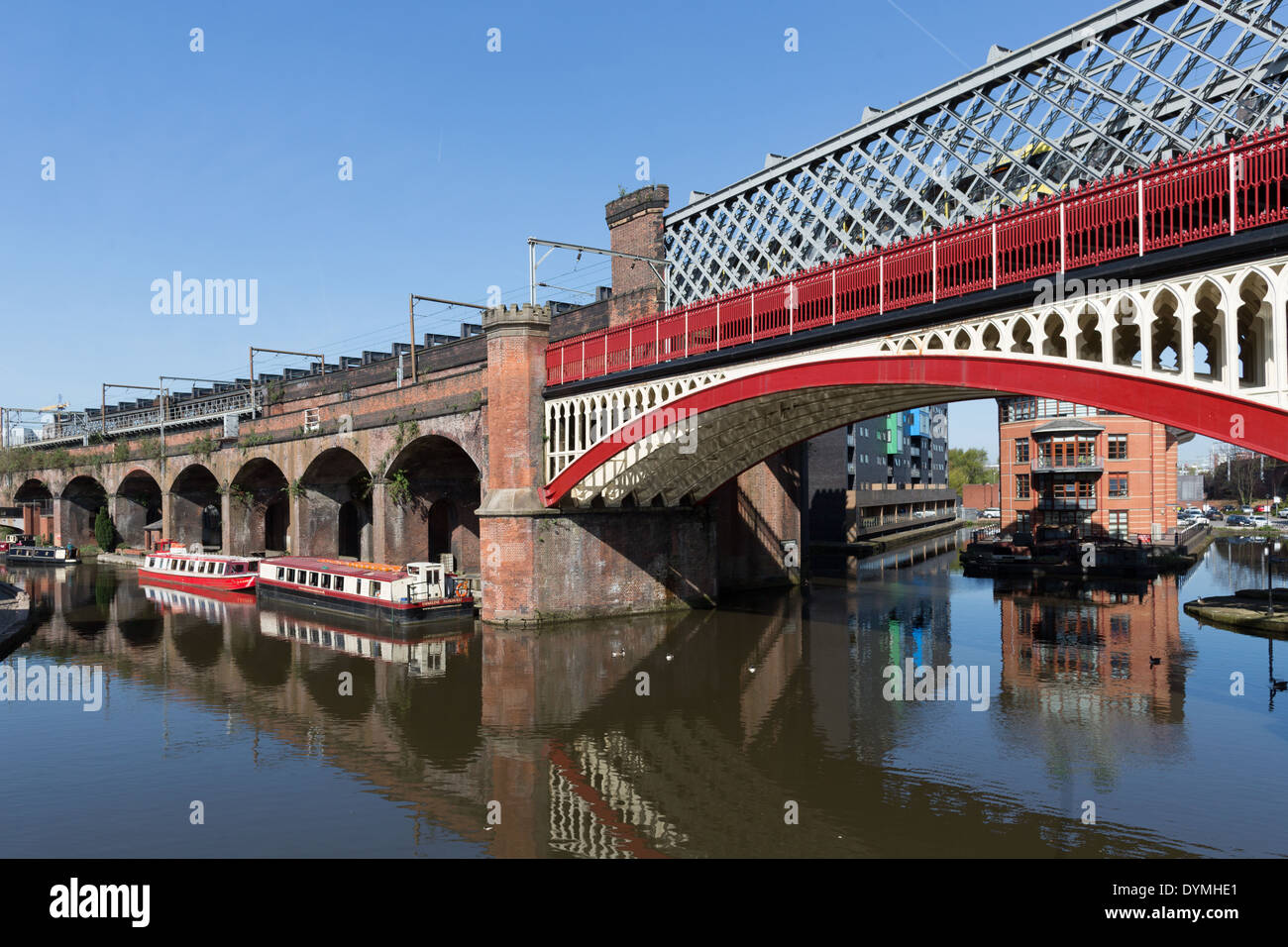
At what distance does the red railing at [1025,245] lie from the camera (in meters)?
11.9

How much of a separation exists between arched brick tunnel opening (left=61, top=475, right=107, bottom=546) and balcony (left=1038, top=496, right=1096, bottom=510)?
67.7 metres

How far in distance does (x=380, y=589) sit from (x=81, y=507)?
51051 mm

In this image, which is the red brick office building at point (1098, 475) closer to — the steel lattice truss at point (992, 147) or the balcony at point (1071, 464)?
the balcony at point (1071, 464)

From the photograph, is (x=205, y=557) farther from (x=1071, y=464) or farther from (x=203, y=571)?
(x=1071, y=464)

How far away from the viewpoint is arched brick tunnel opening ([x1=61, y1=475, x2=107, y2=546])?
220ft

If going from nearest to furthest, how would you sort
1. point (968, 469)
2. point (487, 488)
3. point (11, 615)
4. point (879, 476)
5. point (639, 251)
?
point (487, 488)
point (11, 615)
point (639, 251)
point (879, 476)
point (968, 469)

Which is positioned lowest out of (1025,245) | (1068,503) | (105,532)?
(105,532)

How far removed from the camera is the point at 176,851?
11812 mm

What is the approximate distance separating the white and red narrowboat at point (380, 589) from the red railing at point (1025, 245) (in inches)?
486

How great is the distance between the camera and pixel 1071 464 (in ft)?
183

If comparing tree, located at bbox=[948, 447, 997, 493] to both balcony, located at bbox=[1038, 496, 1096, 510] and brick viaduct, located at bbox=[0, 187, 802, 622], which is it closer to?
balcony, located at bbox=[1038, 496, 1096, 510]

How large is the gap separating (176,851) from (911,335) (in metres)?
15.1

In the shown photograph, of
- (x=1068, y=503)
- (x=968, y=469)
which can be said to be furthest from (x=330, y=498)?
(x=968, y=469)
